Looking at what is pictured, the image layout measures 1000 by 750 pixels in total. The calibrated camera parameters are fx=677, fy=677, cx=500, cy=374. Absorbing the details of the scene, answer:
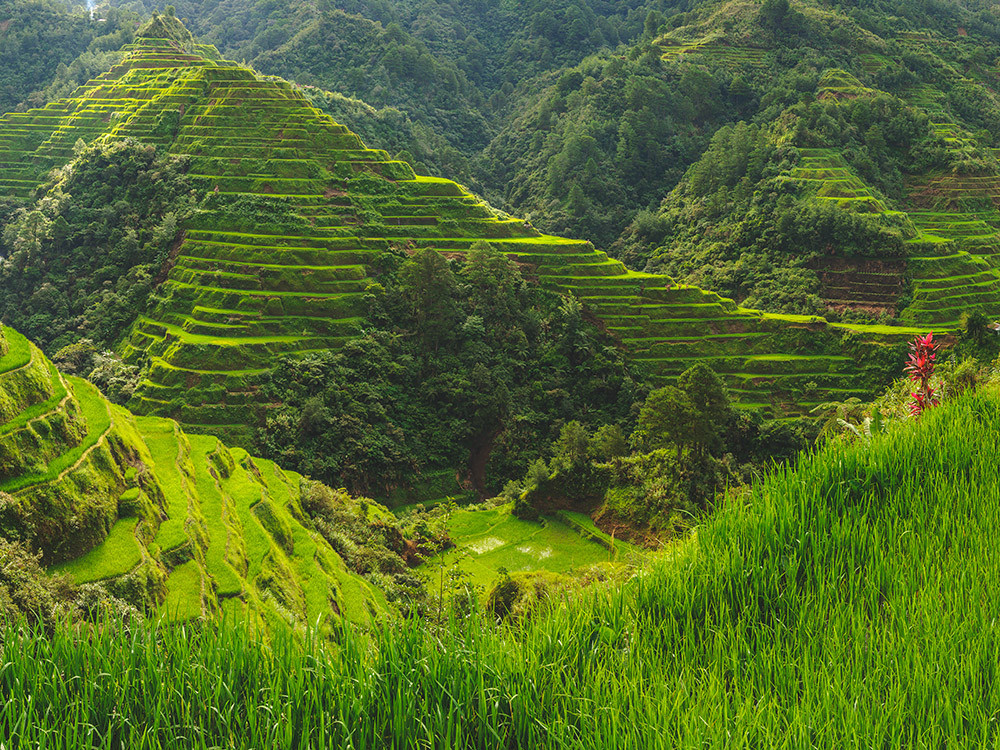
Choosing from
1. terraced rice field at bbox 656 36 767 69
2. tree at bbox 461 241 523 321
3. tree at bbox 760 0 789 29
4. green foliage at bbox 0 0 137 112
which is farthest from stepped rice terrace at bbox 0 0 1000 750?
green foliage at bbox 0 0 137 112

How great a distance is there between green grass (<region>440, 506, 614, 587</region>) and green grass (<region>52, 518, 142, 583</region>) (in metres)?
11.4

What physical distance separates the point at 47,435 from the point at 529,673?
41.0 ft

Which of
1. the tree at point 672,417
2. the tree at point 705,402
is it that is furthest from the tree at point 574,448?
the tree at point 705,402

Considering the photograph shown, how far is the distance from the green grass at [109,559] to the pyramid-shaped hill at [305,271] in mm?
17678

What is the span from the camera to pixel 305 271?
3712 cm

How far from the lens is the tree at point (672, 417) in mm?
23500

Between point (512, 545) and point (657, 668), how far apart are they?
875 inches

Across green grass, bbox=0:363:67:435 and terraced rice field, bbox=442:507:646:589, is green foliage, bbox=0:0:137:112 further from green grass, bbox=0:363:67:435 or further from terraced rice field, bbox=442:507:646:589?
green grass, bbox=0:363:67:435

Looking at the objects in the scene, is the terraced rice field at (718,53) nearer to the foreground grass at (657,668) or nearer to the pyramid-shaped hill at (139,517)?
the pyramid-shaped hill at (139,517)

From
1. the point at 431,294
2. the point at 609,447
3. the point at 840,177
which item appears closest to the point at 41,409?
the point at 609,447

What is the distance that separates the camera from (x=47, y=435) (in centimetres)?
1252

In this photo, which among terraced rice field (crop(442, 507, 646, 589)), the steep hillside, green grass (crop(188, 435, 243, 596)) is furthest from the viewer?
the steep hillside

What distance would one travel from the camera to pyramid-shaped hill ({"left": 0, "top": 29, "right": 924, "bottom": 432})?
32656 mm

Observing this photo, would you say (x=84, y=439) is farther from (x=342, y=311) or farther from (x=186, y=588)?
(x=342, y=311)
